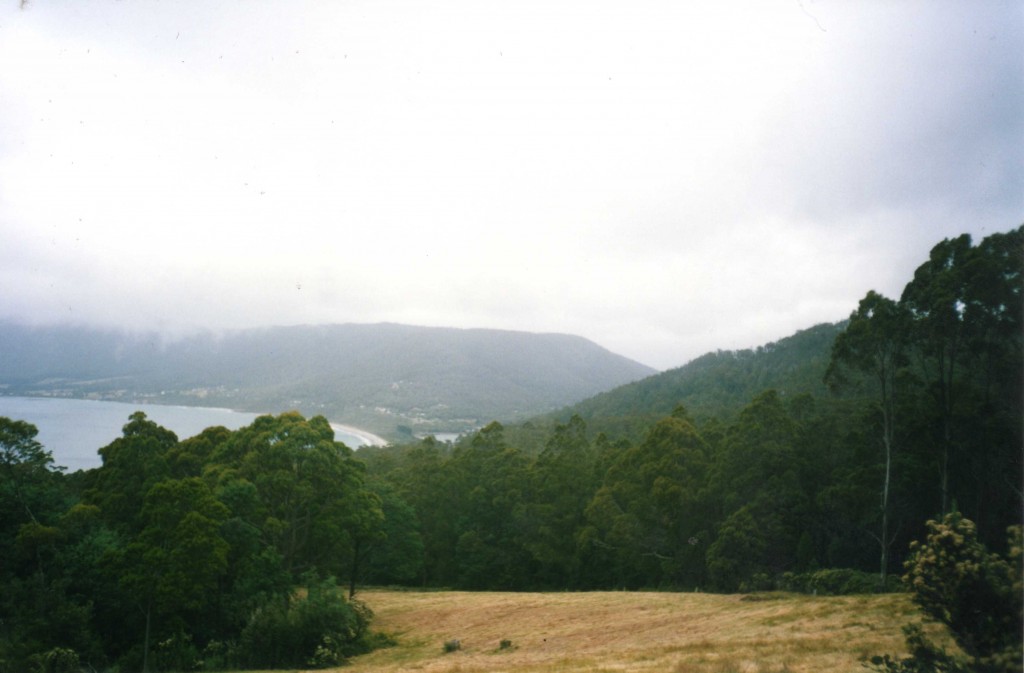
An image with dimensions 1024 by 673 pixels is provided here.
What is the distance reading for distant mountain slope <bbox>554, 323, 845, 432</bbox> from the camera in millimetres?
89812

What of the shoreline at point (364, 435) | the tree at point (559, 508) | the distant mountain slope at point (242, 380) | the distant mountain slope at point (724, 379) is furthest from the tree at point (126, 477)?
the distant mountain slope at point (242, 380)

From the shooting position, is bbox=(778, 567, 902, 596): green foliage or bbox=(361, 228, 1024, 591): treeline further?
bbox=(361, 228, 1024, 591): treeline

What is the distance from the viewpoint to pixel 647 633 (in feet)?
50.7

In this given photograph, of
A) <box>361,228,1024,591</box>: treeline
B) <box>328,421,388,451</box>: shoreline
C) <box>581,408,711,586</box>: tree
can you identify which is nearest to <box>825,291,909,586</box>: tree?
<box>361,228,1024,591</box>: treeline

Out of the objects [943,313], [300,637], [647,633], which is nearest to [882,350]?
[943,313]

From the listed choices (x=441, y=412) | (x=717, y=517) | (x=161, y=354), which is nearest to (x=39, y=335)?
(x=161, y=354)

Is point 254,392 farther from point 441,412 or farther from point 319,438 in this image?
point 319,438

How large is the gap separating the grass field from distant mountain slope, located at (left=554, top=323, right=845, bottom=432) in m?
57.3

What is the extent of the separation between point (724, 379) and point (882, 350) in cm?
9140

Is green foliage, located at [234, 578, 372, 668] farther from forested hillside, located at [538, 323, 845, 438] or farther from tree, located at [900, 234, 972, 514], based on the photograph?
forested hillside, located at [538, 323, 845, 438]

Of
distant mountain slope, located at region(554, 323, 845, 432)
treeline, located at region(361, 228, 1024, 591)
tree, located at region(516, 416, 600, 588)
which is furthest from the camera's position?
distant mountain slope, located at region(554, 323, 845, 432)

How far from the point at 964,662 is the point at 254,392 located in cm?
16129

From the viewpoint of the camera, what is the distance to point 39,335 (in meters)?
122

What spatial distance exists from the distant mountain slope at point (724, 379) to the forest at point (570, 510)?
48291 millimetres
